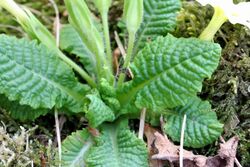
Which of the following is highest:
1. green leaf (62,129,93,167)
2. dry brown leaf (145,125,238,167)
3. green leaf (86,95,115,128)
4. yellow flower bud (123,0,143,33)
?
yellow flower bud (123,0,143,33)

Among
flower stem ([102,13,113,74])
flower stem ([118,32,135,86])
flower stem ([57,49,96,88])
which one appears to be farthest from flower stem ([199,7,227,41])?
flower stem ([57,49,96,88])

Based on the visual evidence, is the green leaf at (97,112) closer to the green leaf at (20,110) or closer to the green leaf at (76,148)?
the green leaf at (76,148)

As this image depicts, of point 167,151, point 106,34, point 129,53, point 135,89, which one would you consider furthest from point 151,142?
point 106,34

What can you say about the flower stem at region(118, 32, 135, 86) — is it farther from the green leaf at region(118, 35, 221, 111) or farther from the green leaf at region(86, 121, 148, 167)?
the green leaf at region(86, 121, 148, 167)

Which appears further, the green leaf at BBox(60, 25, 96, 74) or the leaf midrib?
the green leaf at BBox(60, 25, 96, 74)

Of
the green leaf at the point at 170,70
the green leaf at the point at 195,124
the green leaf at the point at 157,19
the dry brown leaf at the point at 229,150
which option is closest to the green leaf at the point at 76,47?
the green leaf at the point at 157,19

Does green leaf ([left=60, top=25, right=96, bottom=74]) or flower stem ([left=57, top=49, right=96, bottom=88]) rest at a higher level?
green leaf ([left=60, top=25, right=96, bottom=74])
